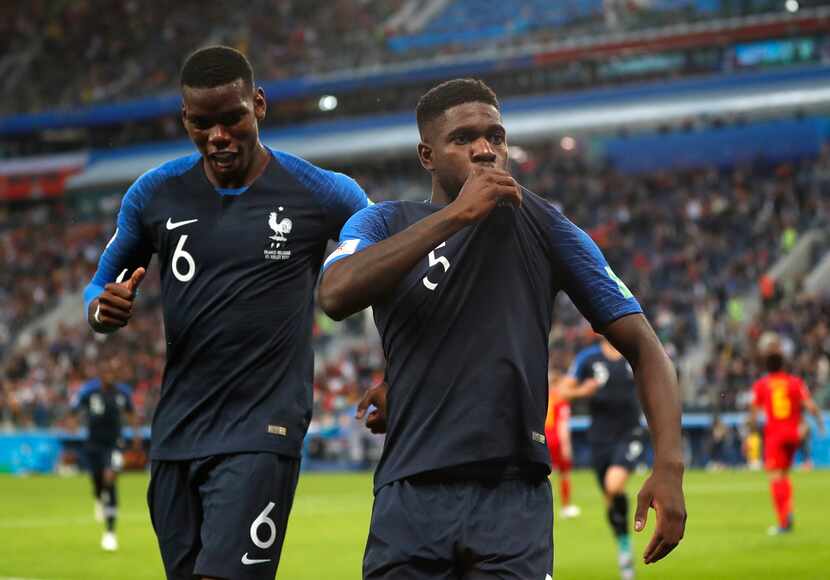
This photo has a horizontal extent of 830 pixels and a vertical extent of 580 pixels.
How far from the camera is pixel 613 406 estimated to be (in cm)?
1436

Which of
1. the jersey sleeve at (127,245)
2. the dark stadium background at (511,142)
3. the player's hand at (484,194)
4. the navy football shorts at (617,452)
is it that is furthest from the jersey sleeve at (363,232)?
the dark stadium background at (511,142)

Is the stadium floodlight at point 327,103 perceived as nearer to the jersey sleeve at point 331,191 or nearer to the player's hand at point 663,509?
the jersey sleeve at point 331,191

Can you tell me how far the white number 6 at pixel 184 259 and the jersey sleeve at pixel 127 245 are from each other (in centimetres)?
23

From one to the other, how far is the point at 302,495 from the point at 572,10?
2396cm

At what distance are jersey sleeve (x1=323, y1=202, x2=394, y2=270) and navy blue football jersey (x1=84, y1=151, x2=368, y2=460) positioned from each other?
51.1 inches

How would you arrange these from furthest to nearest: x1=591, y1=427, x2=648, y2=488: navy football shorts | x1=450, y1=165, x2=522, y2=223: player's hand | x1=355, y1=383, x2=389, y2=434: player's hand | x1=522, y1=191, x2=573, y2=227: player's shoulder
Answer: x1=591, y1=427, x2=648, y2=488: navy football shorts
x1=355, y1=383, x2=389, y2=434: player's hand
x1=522, y1=191, x2=573, y2=227: player's shoulder
x1=450, y1=165, x2=522, y2=223: player's hand

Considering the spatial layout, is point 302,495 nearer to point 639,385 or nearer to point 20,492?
point 20,492

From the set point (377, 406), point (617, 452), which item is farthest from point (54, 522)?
point (377, 406)

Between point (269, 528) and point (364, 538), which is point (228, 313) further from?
point (364, 538)

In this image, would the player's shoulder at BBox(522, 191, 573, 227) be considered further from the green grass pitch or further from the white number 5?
the green grass pitch

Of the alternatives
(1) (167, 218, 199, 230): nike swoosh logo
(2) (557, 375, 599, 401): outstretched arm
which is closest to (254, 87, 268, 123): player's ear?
(1) (167, 218, 199, 230): nike swoosh logo

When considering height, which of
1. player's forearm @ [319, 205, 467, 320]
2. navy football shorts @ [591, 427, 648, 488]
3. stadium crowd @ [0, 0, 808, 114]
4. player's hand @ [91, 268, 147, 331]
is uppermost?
stadium crowd @ [0, 0, 808, 114]

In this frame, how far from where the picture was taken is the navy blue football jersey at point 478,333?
402 cm

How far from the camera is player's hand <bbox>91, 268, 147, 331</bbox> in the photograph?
5.05 m
